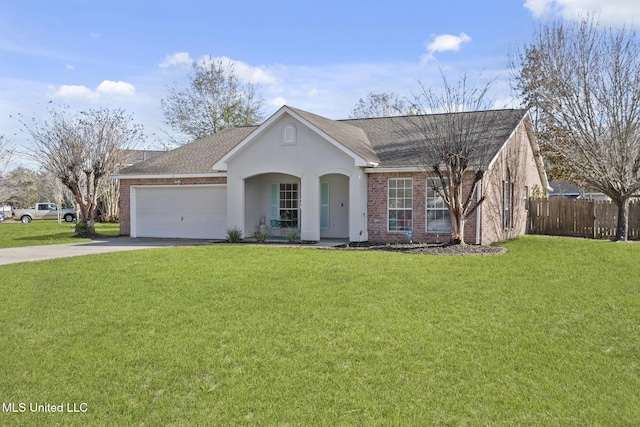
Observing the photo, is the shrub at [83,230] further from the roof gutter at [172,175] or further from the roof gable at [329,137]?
the roof gable at [329,137]

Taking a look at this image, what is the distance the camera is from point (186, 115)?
4166cm

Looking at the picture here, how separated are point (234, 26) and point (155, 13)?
244 cm

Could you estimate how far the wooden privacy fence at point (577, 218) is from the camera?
2027 centimetres

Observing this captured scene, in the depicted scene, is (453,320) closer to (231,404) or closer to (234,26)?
(231,404)

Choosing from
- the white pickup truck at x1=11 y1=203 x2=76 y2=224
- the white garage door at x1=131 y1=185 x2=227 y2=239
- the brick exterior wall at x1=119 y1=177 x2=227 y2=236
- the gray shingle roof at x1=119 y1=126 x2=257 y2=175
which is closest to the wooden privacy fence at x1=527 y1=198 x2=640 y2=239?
the gray shingle roof at x1=119 y1=126 x2=257 y2=175

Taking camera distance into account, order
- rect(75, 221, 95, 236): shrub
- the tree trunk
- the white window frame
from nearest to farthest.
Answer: the white window frame, the tree trunk, rect(75, 221, 95, 236): shrub

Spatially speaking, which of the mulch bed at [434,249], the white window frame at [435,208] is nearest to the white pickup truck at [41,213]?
the mulch bed at [434,249]

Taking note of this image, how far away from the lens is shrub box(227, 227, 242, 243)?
61.2 ft

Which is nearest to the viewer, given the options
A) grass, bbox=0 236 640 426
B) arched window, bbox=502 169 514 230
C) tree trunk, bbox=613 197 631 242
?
grass, bbox=0 236 640 426

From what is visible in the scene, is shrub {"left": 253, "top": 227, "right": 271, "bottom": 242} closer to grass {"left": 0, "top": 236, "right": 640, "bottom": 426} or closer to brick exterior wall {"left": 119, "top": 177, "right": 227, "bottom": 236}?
brick exterior wall {"left": 119, "top": 177, "right": 227, "bottom": 236}

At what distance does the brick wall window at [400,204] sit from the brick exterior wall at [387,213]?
118 mm

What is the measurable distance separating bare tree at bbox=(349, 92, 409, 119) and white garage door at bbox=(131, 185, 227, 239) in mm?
26475

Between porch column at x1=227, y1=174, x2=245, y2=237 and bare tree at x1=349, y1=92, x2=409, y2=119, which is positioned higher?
bare tree at x1=349, y1=92, x2=409, y2=119

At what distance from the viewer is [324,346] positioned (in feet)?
21.3
